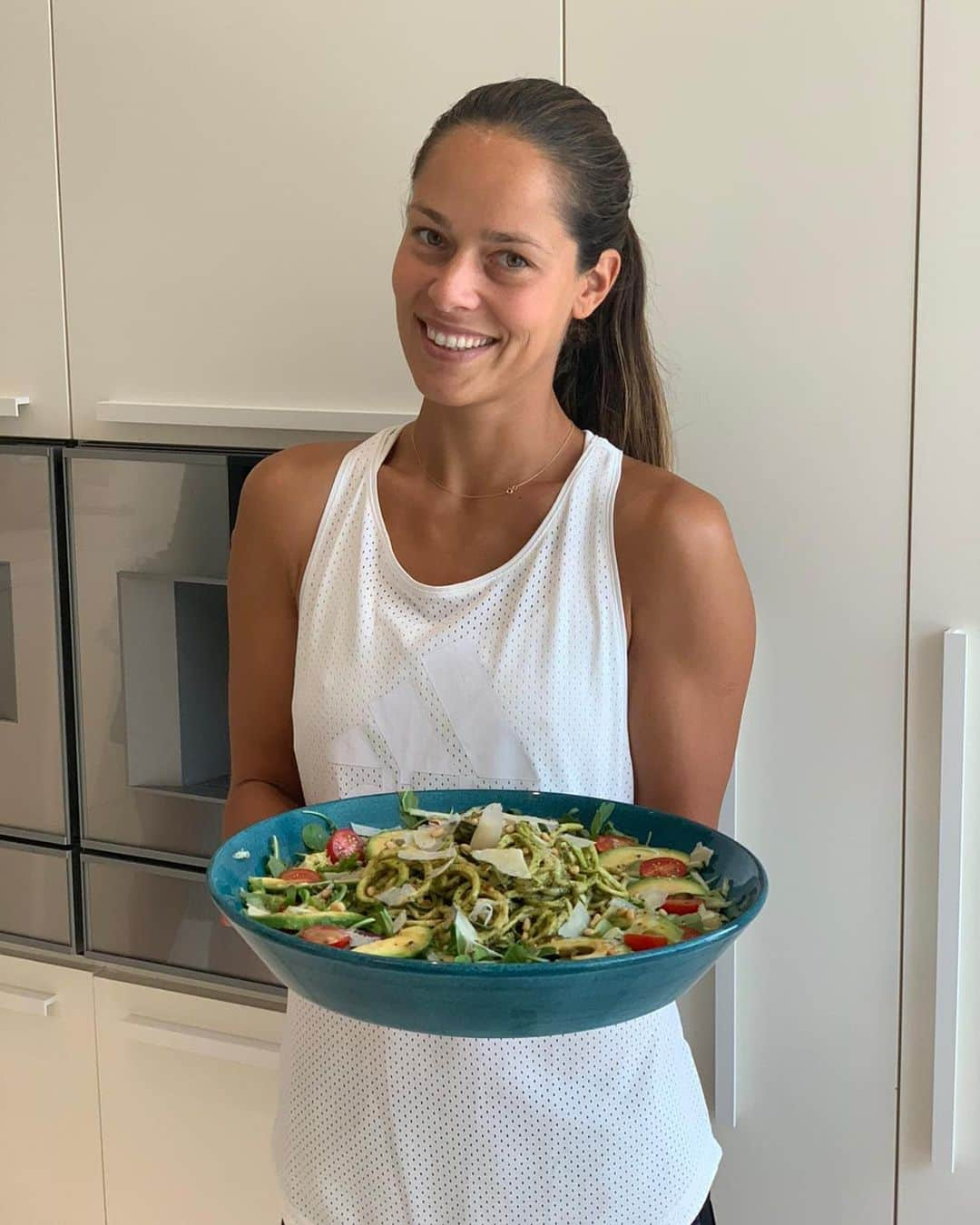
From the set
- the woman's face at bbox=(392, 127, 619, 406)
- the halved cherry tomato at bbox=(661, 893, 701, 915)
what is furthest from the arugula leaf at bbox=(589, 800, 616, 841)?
the woman's face at bbox=(392, 127, 619, 406)

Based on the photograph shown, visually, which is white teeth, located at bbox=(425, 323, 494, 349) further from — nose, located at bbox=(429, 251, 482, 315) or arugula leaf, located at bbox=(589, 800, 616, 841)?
arugula leaf, located at bbox=(589, 800, 616, 841)

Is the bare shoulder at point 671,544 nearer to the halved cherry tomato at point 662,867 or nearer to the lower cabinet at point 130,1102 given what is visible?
the halved cherry tomato at point 662,867

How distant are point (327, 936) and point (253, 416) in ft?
2.61

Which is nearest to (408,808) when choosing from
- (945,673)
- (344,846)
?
(344,846)

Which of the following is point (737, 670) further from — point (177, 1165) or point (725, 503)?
point (177, 1165)

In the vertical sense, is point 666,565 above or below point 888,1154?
above

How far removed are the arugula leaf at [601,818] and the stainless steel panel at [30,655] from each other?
0.88m

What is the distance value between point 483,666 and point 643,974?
37 centimetres

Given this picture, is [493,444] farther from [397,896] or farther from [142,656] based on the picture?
[142,656]

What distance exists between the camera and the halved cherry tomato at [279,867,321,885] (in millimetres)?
1063

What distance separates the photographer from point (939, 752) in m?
1.39

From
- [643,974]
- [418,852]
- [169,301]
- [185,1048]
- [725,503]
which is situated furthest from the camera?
[185,1048]

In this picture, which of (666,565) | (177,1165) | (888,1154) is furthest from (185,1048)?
(666,565)

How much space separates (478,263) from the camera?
1.17 metres
